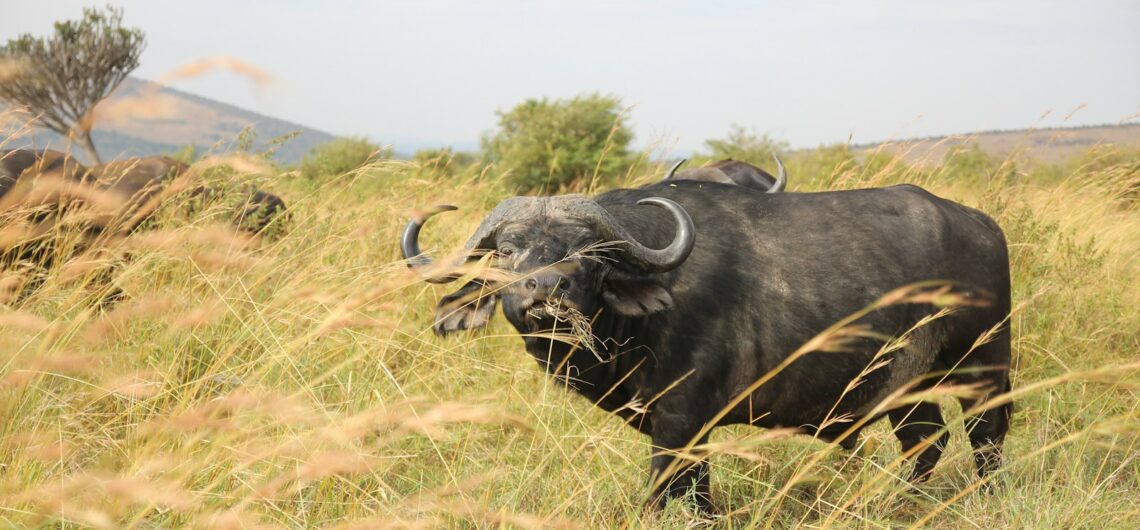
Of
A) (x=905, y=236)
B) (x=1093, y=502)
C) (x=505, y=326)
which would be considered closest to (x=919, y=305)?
(x=905, y=236)

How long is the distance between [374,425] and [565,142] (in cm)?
2011

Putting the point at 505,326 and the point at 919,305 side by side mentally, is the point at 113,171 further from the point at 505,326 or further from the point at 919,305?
the point at 919,305

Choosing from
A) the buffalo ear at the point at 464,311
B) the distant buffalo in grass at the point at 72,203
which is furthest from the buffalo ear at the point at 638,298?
the distant buffalo in grass at the point at 72,203

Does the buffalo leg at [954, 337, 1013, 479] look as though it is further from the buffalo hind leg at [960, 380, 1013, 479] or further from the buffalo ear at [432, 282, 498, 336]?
the buffalo ear at [432, 282, 498, 336]

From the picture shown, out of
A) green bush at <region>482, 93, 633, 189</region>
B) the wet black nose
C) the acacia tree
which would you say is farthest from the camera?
the acacia tree

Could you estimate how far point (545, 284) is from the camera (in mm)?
2932

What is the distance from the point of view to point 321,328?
2164 millimetres

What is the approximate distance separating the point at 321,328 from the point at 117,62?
3376 centimetres

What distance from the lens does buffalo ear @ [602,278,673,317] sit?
325 cm

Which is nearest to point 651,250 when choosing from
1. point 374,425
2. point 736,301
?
point 736,301

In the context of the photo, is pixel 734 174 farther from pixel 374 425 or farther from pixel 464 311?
pixel 374 425

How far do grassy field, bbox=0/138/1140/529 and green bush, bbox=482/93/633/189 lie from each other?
15.7 m

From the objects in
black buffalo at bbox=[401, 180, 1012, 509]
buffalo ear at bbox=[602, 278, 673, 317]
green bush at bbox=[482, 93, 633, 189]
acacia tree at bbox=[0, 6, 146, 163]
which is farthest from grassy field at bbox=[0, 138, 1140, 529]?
acacia tree at bbox=[0, 6, 146, 163]

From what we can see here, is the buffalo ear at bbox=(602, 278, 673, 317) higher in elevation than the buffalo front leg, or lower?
higher
